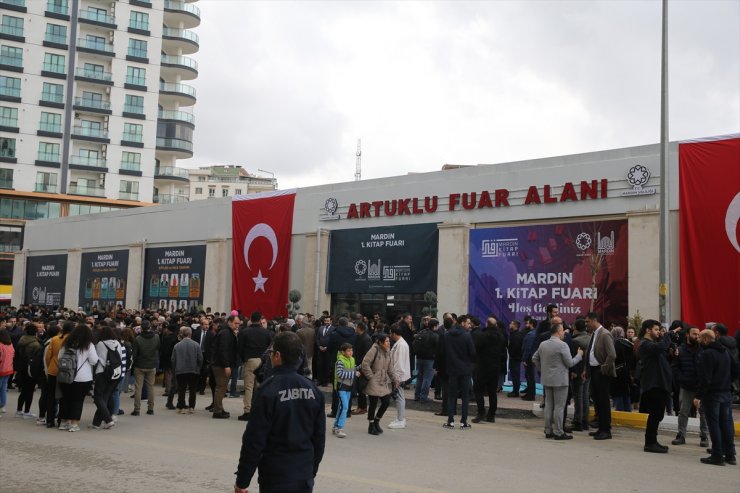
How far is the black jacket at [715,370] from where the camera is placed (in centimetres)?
1002

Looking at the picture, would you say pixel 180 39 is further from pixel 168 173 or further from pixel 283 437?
pixel 283 437

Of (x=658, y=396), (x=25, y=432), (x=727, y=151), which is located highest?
(x=727, y=151)

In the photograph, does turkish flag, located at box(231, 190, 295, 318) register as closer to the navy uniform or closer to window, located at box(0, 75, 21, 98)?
the navy uniform

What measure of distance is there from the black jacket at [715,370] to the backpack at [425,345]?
21.6 feet

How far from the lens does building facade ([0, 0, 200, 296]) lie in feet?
215

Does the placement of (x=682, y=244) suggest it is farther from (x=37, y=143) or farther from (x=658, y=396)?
(x=37, y=143)

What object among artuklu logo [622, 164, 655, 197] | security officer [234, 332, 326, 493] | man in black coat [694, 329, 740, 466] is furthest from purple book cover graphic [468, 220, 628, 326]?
security officer [234, 332, 326, 493]

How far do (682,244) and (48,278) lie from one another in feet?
114

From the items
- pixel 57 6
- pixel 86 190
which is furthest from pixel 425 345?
pixel 57 6

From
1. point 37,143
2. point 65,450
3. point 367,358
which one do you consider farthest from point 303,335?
point 37,143

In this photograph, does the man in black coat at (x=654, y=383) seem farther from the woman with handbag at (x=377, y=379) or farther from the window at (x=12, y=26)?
the window at (x=12, y=26)

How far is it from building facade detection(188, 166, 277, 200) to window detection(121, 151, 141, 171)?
5901 cm

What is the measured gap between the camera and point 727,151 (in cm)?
1812

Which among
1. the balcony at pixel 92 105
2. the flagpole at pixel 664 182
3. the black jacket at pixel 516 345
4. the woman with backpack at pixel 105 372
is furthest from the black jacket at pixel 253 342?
the balcony at pixel 92 105
